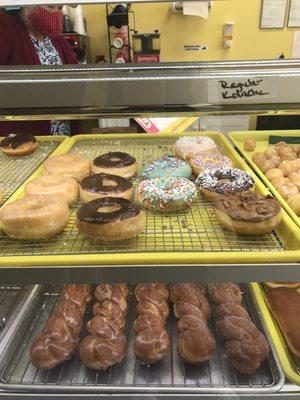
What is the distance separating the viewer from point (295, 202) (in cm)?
165

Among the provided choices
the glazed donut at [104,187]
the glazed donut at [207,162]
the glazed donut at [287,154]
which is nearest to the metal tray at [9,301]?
the glazed donut at [104,187]

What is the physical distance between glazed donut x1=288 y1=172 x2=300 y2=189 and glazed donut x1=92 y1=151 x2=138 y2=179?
0.83 metres

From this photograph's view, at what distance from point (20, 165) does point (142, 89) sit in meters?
1.33

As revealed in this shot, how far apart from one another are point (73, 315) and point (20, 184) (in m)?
0.65

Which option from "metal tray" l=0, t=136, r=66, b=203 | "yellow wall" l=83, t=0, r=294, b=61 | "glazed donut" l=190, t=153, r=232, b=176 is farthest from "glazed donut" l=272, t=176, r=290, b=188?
"yellow wall" l=83, t=0, r=294, b=61

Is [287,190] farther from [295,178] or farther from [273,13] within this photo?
[273,13]

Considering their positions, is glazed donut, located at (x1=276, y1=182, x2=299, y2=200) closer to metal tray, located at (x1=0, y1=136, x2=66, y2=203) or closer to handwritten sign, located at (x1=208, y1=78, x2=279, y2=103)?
handwritten sign, located at (x1=208, y1=78, x2=279, y2=103)

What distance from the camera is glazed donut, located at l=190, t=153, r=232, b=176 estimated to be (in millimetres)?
1915

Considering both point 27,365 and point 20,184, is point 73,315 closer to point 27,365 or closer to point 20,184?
point 27,365

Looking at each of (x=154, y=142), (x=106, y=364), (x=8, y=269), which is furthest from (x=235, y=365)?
(x=154, y=142)

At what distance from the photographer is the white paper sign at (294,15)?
4.74 metres

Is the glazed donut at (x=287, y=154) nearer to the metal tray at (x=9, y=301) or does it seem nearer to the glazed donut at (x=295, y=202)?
the glazed donut at (x=295, y=202)

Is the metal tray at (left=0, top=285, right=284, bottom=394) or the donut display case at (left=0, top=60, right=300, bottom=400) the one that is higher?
the donut display case at (left=0, top=60, right=300, bottom=400)

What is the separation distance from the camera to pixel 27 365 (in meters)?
1.57
